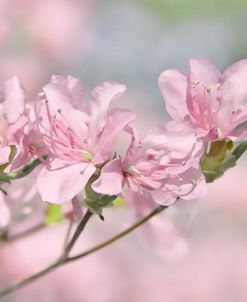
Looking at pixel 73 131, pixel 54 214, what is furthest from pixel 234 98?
pixel 54 214

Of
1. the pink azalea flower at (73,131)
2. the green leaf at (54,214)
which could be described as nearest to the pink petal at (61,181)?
the pink azalea flower at (73,131)

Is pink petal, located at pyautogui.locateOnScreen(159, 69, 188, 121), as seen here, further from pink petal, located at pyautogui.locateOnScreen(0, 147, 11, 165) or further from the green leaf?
the green leaf

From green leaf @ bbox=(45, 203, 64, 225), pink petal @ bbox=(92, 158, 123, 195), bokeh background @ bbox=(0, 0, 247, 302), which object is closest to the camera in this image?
pink petal @ bbox=(92, 158, 123, 195)

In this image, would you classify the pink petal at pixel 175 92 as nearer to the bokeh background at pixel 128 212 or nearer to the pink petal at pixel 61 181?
the pink petal at pixel 61 181

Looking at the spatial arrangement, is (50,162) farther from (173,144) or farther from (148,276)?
(148,276)

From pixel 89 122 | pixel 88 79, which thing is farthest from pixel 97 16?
pixel 89 122

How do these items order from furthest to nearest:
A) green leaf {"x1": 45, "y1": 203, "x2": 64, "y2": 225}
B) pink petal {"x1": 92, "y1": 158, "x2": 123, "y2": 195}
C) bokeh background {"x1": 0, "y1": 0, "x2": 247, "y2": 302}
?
1. bokeh background {"x1": 0, "y1": 0, "x2": 247, "y2": 302}
2. green leaf {"x1": 45, "y1": 203, "x2": 64, "y2": 225}
3. pink petal {"x1": 92, "y1": 158, "x2": 123, "y2": 195}

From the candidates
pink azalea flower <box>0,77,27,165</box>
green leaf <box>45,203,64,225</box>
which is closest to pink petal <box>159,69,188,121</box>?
pink azalea flower <box>0,77,27,165</box>
